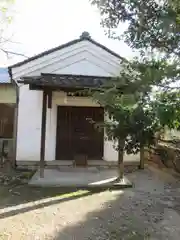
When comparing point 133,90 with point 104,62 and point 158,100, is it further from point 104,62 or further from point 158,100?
point 104,62

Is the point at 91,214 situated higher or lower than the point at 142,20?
lower

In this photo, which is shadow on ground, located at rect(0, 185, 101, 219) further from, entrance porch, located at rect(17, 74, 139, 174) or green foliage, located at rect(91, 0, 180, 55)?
green foliage, located at rect(91, 0, 180, 55)

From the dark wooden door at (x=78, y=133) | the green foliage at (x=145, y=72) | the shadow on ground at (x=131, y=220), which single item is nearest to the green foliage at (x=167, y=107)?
Answer: the green foliage at (x=145, y=72)

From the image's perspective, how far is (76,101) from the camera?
1170 centimetres

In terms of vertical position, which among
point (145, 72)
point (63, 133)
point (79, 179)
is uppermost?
point (145, 72)

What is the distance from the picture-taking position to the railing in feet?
38.3

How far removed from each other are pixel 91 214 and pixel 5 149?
715cm

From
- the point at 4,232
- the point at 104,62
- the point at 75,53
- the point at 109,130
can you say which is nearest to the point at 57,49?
the point at 75,53

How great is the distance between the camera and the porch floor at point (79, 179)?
8.27 m

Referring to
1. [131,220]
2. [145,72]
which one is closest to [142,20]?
[145,72]

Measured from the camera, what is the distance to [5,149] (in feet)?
40.0

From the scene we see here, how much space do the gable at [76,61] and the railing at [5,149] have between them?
2734 millimetres

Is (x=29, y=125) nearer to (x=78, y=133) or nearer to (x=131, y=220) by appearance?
(x=78, y=133)

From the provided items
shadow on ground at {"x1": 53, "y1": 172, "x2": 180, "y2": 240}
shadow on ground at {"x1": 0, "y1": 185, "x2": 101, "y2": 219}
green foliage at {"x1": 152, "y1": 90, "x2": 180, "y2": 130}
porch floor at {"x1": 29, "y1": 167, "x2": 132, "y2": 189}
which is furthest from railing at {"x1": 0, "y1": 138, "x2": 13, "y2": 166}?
green foliage at {"x1": 152, "y1": 90, "x2": 180, "y2": 130}
